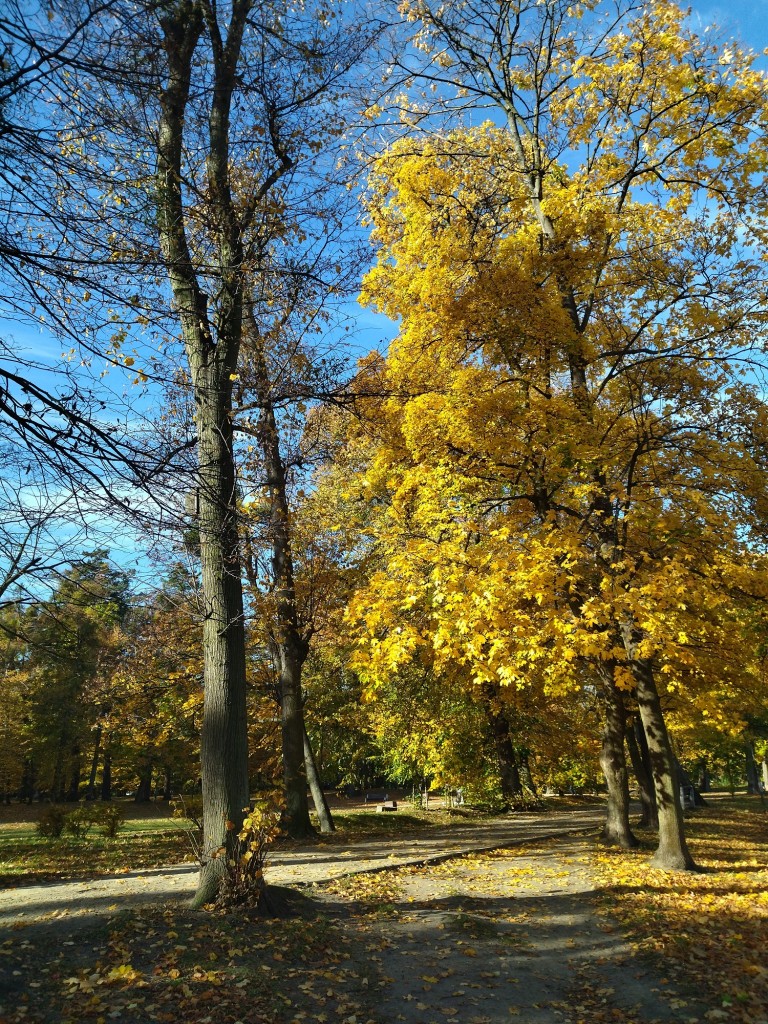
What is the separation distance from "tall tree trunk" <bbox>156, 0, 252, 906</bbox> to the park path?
4.83 feet

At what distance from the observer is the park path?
21.9 feet

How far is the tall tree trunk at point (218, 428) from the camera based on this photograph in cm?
600

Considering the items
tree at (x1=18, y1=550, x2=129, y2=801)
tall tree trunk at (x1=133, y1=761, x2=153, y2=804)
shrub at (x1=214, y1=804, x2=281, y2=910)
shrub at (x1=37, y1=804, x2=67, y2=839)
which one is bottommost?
tall tree trunk at (x1=133, y1=761, x2=153, y2=804)

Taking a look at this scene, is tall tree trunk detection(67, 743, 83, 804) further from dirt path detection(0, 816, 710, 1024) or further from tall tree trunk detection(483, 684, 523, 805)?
dirt path detection(0, 816, 710, 1024)

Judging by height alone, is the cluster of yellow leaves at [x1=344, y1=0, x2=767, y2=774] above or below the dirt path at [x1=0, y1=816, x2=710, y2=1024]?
above

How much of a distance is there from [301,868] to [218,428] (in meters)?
6.91

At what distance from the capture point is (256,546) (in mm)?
6102

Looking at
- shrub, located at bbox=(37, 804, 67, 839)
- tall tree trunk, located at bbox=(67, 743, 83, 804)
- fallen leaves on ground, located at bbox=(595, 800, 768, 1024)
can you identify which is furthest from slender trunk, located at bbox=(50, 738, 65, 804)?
fallen leaves on ground, located at bbox=(595, 800, 768, 1024)

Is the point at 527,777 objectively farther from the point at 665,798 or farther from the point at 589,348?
the point at 589,348

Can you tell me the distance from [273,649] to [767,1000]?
10972mm

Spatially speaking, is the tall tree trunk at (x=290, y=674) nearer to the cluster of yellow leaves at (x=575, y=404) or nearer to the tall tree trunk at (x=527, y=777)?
the cluster of yellow leaves at (x=575, y=404)

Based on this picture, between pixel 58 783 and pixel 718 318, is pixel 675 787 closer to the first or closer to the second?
pixel 718 318

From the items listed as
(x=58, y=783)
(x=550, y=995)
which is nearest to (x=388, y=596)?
(x=550, y=995)

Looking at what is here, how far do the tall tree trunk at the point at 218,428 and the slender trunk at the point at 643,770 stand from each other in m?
11.0
